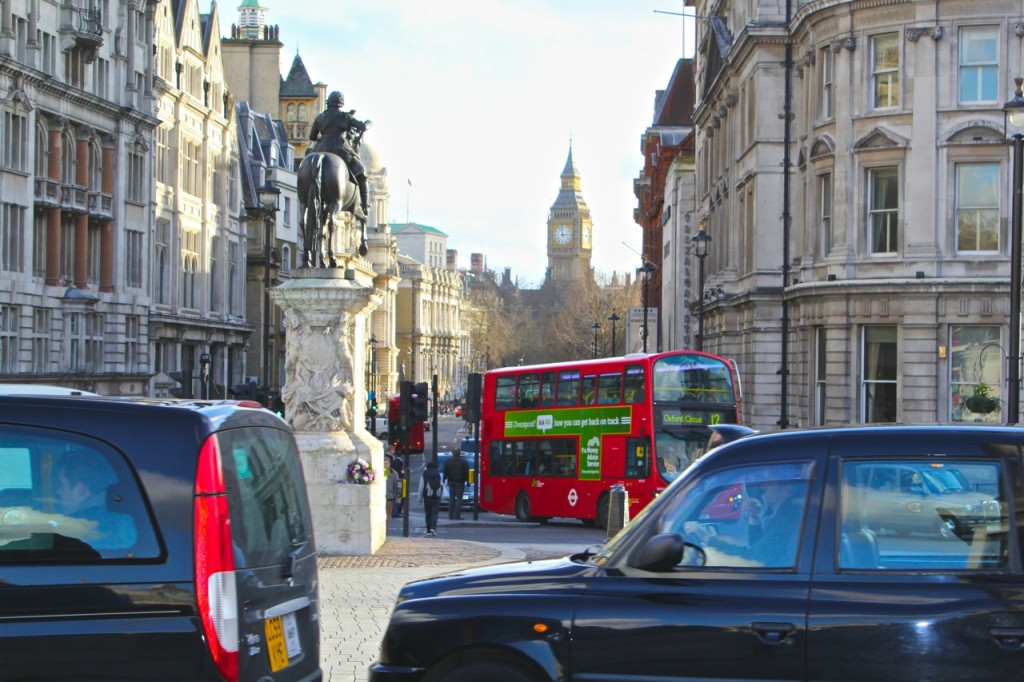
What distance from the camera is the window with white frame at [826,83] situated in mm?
36719

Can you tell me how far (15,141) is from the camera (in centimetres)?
4284

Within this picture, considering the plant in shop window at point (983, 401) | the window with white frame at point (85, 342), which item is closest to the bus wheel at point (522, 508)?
the plant in shop window at point (983, 401)

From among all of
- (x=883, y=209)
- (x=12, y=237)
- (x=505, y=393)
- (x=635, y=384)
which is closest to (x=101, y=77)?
(x=12, y=237)

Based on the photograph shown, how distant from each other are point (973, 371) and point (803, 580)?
1130 inches

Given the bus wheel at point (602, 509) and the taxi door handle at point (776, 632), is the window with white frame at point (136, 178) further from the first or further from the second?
the taxi door handle at point (776, 632)

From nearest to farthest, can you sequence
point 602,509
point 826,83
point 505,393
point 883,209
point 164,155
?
point 602,509
point 883,209
point 505,393
point 826,83
point 164,155

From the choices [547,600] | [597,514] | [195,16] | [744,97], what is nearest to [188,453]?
[547,600]

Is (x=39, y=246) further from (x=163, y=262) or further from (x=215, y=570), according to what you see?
(x=215, y=570)

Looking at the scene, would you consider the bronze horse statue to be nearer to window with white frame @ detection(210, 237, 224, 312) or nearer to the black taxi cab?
the black taxi cab

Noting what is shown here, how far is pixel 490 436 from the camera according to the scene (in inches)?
1444

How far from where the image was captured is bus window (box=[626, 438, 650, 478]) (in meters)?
29.6

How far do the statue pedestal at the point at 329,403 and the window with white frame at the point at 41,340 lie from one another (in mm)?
26403

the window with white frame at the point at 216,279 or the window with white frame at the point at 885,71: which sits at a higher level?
the window with white frame at the point at 885,71

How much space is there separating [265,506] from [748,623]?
2.31 metres
